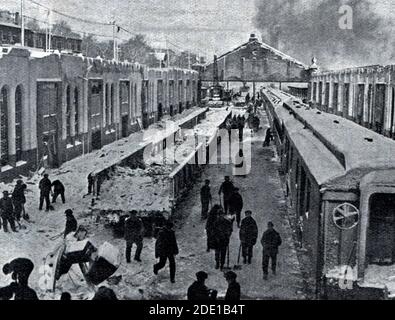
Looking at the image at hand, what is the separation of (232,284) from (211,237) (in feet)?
11.1

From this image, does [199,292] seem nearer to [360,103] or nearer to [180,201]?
[180,201]

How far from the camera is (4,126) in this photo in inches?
632

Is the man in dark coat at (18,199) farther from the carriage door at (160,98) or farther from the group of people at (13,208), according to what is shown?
the carriage door at (160,98)

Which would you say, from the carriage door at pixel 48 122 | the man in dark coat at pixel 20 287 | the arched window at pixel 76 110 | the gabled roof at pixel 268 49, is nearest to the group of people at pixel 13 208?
the man in dark coat at pixel 20 287

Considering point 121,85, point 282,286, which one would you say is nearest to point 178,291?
point 282,286

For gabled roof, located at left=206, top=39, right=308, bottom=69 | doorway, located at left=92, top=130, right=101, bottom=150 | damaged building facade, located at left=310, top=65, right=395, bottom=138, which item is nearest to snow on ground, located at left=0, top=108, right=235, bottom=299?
doorway, located at left=92, top=130, right=101, bottom=150

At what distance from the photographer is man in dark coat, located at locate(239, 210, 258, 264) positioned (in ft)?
34.0

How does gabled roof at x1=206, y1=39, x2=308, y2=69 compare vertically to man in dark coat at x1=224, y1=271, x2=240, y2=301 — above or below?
above

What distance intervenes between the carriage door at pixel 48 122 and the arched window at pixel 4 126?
202 centimetres

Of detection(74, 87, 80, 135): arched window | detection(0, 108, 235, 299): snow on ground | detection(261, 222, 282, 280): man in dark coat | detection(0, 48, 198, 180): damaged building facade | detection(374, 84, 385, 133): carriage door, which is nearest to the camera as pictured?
detection(261, 222, 282, 280): man in dark coat

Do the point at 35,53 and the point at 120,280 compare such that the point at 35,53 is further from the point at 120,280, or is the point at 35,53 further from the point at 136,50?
the point at 136,50

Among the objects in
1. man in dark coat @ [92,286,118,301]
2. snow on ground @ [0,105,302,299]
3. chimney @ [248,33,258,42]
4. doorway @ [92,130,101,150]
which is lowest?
snow on ground @ [0,105,302,299]

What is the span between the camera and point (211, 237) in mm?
10961

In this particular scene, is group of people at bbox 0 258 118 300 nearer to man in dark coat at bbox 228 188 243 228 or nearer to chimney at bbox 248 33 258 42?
man in dark coat at bbox 228 188 243 228
